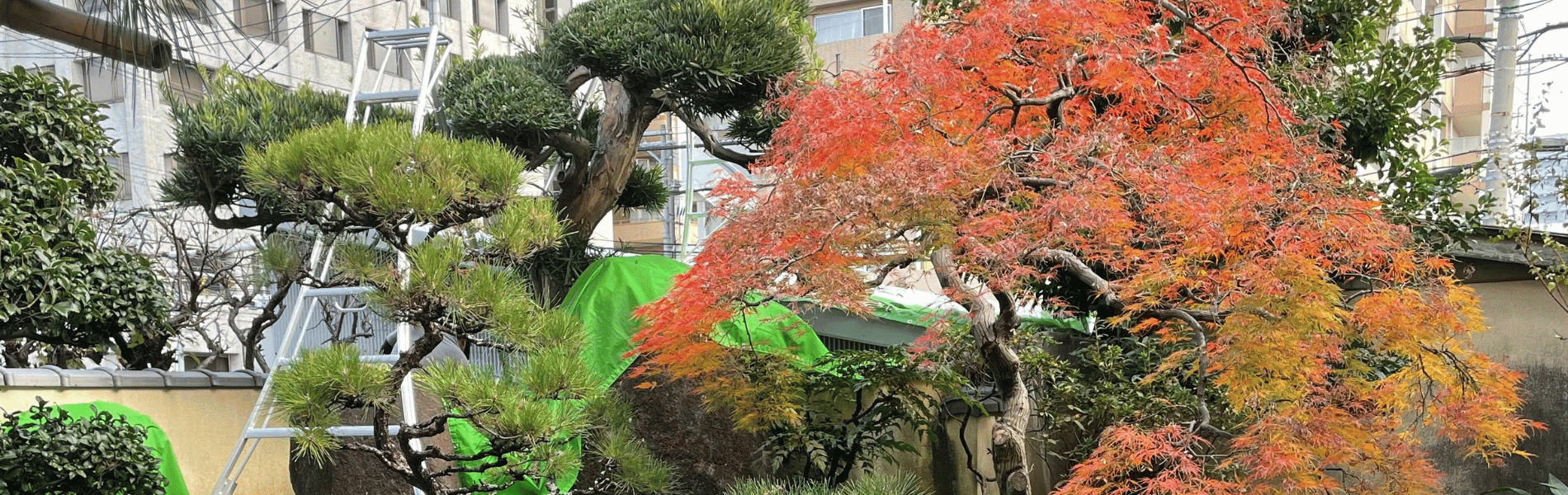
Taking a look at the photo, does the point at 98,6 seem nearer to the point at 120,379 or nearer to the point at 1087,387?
the point at 120,379

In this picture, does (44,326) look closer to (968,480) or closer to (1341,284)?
(968,480)

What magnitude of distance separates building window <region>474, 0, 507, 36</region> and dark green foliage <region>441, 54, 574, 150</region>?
10.4 meters

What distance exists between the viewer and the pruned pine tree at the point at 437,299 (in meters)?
4.19

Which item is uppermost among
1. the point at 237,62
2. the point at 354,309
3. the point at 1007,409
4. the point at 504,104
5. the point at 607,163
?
the point at 237,62

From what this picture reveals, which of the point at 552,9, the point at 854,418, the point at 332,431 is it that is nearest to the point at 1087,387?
the point at 854,418

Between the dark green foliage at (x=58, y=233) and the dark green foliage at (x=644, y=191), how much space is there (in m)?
4.38

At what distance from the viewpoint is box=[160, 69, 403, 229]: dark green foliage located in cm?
718

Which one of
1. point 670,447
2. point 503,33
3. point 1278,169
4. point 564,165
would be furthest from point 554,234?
point 503,33

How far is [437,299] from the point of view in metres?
4.24

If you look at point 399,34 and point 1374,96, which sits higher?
point 399,34

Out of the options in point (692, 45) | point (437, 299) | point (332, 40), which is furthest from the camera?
point (332, 40)

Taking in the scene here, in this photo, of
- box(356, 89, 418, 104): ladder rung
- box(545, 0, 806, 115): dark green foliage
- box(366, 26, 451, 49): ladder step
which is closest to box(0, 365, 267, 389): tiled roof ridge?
box(356, 89, 418, 104): ladder rung

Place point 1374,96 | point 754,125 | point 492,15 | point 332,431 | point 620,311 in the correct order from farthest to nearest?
1. point 492,15
2. point 754,125
3. point 620,311
4. point 1374,96
5. point 332,431

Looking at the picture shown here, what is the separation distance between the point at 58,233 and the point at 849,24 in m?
12.1
